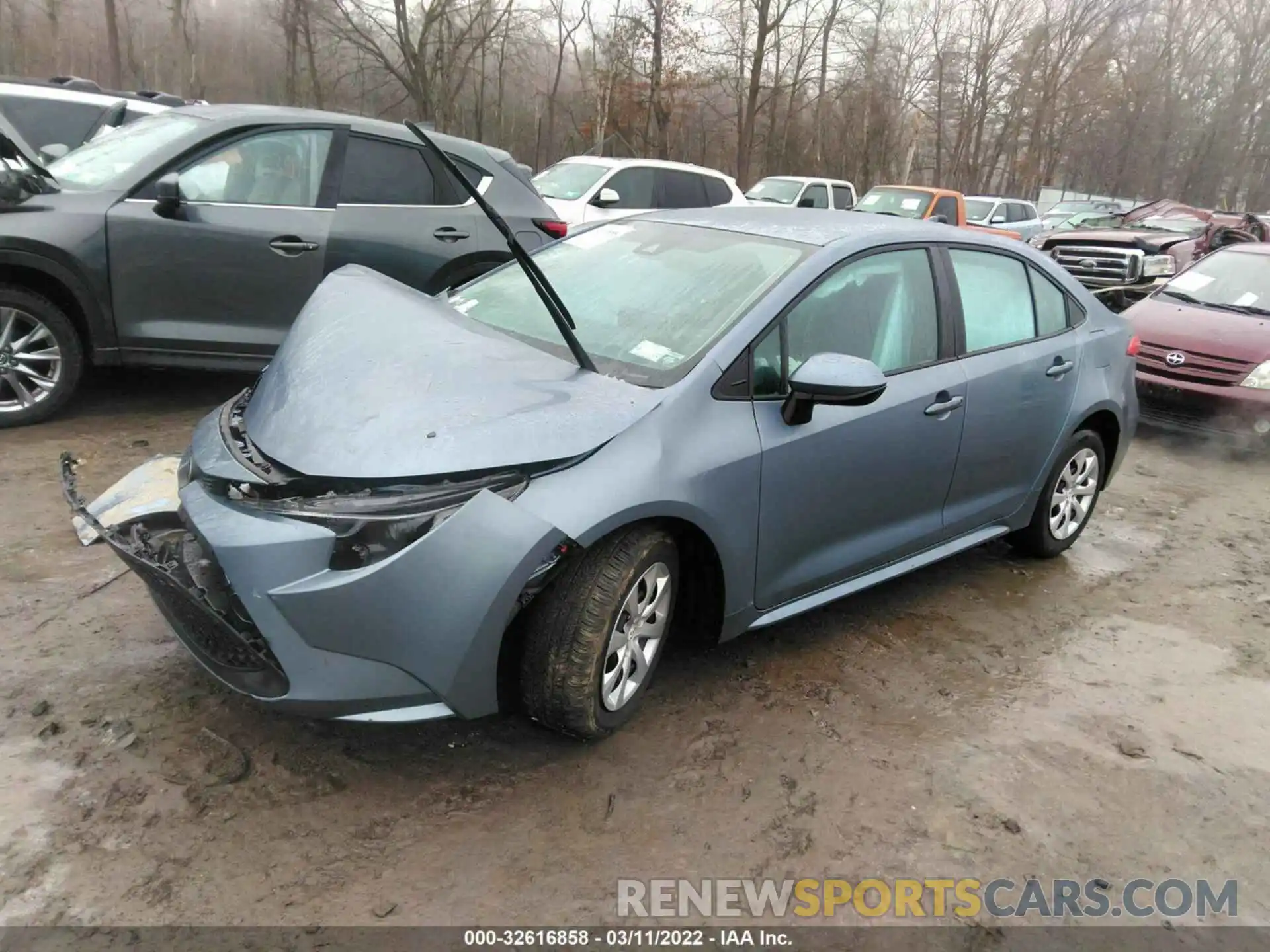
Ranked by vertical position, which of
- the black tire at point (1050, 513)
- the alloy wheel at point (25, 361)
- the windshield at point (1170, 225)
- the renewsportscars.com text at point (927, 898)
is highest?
the windshield at point (1170, 225)

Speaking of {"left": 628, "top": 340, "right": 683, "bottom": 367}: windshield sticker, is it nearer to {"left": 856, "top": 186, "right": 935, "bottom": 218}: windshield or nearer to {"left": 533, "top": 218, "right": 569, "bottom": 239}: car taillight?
{"left": 533, "top": 218, "right": 569, "bottom": 239}: car taillight

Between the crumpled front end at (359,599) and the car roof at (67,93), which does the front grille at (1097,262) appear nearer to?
the car roof at (67,93)

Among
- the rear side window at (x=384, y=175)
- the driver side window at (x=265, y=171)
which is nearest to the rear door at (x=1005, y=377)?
the rear side window at (x=384, y=175)

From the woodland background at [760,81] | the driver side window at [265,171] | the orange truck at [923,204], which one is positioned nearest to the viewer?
the driver side window at [265,171]

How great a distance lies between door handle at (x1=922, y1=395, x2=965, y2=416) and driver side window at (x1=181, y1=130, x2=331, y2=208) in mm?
3894

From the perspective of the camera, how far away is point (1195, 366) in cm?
732

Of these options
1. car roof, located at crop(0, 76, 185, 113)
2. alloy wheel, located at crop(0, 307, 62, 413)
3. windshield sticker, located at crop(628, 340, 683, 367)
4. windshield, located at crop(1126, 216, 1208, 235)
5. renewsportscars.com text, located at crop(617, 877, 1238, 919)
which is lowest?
renewsportscars.com text, located at crop(617, 877, 1238, 919)

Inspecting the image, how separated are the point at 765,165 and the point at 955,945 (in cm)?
3691

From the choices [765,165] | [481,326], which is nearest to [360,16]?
[765,165]

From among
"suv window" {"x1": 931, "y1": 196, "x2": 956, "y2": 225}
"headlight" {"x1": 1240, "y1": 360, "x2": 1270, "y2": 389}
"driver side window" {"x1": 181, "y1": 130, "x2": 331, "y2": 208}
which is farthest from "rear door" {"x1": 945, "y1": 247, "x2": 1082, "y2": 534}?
"suv window" {"x1": 931, "y1": 196, "x2": 956, "y2": 225}

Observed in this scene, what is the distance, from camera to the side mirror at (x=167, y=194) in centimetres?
494

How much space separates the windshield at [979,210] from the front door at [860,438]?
15.9m

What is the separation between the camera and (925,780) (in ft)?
9.71

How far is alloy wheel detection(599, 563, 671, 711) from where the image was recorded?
276cm
